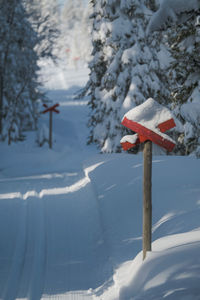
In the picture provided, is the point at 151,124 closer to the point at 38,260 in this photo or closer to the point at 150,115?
the point at 150,115

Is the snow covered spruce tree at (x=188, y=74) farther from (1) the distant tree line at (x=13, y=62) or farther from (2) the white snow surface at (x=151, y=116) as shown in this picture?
(1) the distant tree line at (x=13, y=62)

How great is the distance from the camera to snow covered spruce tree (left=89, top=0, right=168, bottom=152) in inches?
718

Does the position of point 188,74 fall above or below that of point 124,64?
above

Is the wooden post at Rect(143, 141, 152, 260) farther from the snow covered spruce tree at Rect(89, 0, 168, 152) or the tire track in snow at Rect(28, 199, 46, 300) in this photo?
the snow covered spruce tree at Rect(89, 0, 168, 152)

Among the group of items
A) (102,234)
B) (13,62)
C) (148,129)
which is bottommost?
(102,234)

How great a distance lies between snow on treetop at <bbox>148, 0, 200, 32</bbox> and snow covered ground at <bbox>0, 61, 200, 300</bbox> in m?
4.09

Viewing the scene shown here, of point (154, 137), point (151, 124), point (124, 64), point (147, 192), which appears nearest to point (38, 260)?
point (147, 192)

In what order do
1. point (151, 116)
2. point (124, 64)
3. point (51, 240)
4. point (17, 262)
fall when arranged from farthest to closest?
point (124, 64) < point (51, 240) < point (17, 262) < point (151, 116)

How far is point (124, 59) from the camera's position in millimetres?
18203

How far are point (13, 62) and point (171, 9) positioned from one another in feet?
73.1

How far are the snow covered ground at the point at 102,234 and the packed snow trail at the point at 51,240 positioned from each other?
2 cm

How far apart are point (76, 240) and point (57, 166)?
1309 centimetres

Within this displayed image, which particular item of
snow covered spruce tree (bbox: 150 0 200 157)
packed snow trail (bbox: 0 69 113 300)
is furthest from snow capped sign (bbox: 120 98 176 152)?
packed snow trail (bbox: 0 69 113 300)

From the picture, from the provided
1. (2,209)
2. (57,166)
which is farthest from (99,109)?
(2,209)
